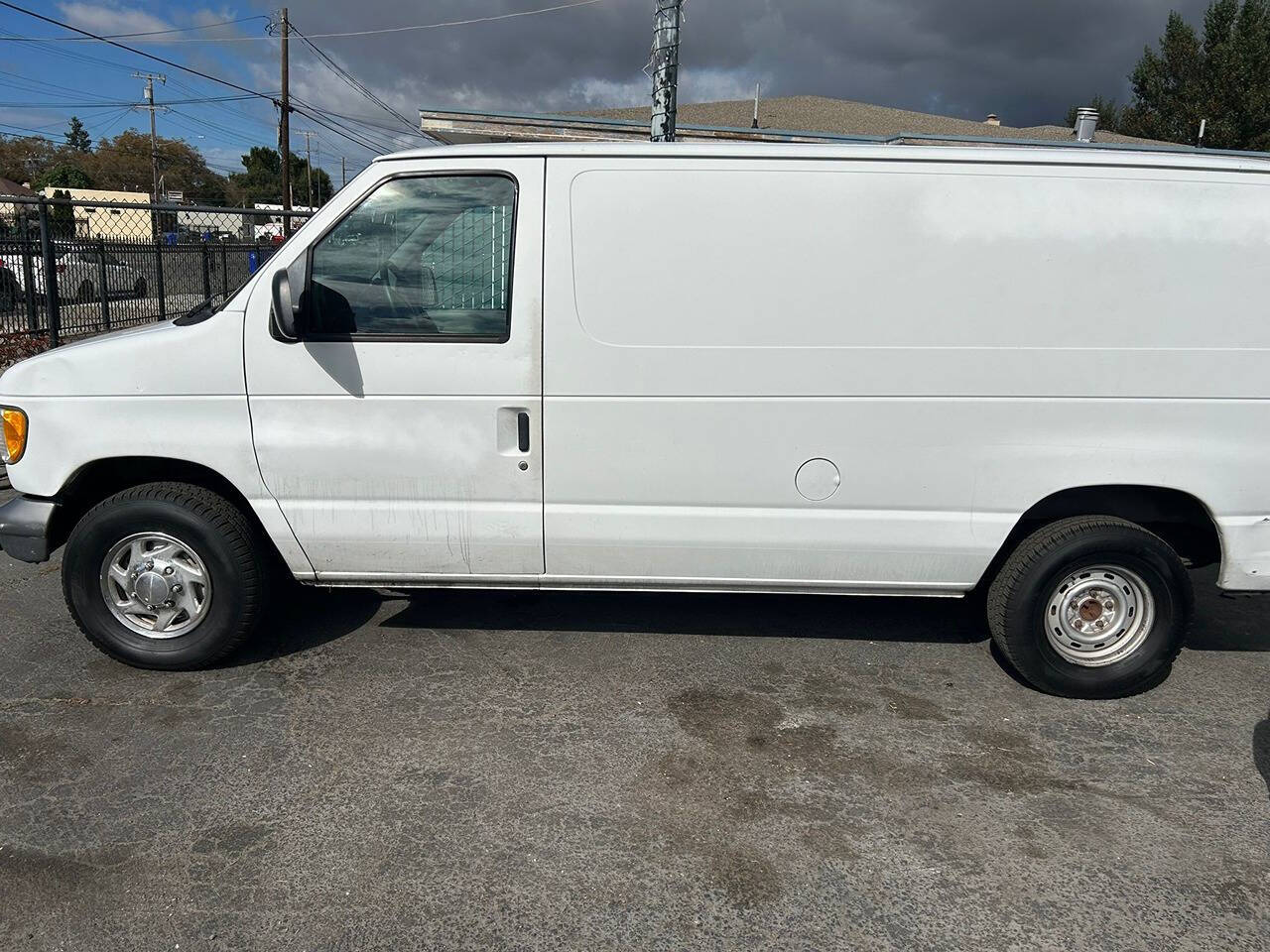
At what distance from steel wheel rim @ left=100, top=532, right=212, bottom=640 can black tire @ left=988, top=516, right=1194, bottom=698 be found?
11.2ft

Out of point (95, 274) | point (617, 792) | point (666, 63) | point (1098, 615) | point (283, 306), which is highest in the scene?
point (666, 63)

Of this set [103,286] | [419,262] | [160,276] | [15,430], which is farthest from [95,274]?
[419,262]

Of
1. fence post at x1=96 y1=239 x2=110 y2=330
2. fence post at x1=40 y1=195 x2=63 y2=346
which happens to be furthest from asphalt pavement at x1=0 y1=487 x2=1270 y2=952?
fence post at x1=96 y1=239 x2=110 y2=330

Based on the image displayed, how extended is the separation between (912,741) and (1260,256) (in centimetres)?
234

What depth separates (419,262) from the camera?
3869 mm

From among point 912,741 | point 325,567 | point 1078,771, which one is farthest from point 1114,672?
point 325,567

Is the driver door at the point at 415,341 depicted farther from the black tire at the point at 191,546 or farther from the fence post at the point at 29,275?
the fence post at the point at 29,275

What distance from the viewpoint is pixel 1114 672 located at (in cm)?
409

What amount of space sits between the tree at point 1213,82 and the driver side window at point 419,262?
1189 inches

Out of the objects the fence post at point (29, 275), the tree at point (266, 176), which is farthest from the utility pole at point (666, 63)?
the tree at point (266, 176)

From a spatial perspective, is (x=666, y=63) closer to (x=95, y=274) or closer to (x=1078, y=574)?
(x=1078, y=574)

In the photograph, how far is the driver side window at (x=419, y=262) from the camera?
12.6 feet

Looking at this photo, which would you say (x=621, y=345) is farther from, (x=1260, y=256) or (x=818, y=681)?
(x=1260, y=256)

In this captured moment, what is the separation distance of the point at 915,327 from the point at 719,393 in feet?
2.67
